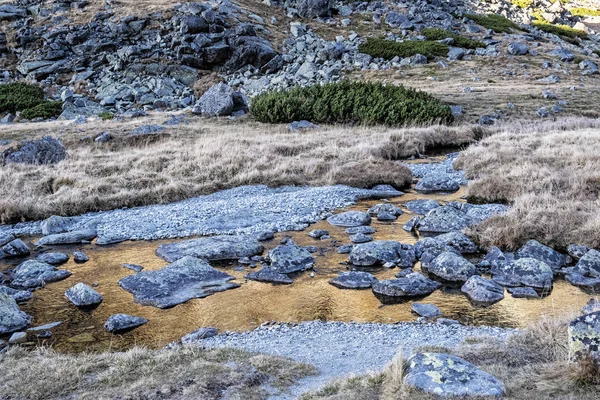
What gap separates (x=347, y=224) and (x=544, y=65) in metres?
37.8

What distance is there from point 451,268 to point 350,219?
16.9 feet

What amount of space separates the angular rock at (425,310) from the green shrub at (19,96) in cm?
3661

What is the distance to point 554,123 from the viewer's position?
1259 inches

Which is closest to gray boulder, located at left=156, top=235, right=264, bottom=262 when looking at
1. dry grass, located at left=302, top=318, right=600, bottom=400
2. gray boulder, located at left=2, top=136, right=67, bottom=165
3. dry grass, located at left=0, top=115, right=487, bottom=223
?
dry grass, located at left=0, top=115, right=487, bottom=223

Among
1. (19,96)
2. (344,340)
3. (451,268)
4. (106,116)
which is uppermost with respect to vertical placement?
(344,340)

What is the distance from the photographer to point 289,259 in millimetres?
14617

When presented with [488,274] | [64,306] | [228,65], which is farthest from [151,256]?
[228,65]

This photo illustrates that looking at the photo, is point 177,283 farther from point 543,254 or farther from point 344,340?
point 543,254

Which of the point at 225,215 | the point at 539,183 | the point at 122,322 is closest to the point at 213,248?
the point at 225,215

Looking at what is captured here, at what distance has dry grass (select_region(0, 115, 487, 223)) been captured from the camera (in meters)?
21.4

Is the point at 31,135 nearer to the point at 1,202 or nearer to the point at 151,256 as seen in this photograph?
the point at 1,202

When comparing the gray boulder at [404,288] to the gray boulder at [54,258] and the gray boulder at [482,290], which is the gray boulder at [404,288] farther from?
the gray boulder at [54,258]

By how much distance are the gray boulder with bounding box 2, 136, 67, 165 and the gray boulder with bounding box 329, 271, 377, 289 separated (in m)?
17.1

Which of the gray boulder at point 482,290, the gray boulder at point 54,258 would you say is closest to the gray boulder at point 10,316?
the gray boulder at point 54,258
